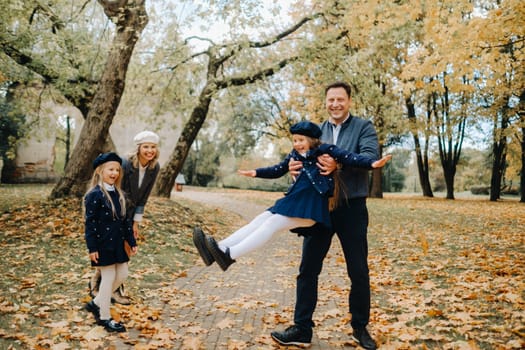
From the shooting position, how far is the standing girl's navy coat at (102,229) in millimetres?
4202

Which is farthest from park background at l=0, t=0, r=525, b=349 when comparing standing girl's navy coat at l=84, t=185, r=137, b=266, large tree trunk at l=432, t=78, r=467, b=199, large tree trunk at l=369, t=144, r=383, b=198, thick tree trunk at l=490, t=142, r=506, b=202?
large tree trunk at l=369, t=144, r=383, b=198

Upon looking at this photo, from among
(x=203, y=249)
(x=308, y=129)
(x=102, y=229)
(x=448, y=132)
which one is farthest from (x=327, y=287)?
(x=448, y=132)

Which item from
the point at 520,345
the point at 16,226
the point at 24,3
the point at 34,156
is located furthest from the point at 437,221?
the point at 34,156

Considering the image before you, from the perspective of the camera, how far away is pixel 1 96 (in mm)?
21844

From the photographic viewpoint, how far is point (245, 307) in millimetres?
5277

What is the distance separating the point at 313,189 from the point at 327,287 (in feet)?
10.4

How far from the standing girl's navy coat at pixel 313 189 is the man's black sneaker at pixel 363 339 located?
1071mm

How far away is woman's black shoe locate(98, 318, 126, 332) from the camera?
4173 millimetres

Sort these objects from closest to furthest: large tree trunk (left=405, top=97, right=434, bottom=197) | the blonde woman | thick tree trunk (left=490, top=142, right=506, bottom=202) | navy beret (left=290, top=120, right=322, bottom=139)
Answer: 1. navy beret (left=290, top=120, right=322, bottom=139)
2. the blonde woman
3. large tree trunk (left=405, top=97, right=434, bottom=197)
4. thick tree trunk (left=490, top=142, right=506, bottom=202)

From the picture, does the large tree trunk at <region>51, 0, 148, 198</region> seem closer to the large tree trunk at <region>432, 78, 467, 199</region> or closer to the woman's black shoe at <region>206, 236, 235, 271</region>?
the woman's black shoe at <region>206, 236, 235, 271</region>

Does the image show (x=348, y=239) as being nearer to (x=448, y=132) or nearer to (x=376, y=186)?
(x=448, y=132)

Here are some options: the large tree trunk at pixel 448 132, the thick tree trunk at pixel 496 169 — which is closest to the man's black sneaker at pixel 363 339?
the large tree trunk at pixel 448 132

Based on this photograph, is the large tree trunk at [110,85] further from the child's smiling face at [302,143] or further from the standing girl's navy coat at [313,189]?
the standing girl's navy coat at [313,189]

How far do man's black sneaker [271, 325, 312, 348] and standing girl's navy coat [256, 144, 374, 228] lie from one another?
1050 mm
